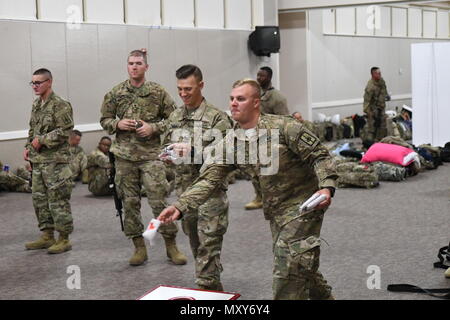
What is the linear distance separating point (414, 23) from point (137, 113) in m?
19.1

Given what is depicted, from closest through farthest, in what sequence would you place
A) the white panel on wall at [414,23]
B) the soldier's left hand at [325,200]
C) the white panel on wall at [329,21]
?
the soldier's left hand at [325,200]
the white panel on wall at [329,21]
the white panel on wall at [414,23]

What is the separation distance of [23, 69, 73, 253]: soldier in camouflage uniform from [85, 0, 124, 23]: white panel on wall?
574cm

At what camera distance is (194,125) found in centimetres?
499

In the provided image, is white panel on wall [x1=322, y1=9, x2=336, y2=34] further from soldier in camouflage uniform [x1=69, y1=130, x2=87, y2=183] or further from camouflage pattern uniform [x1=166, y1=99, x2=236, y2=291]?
camouflage pattern uniform [x1=166, y1=99, x2=236, y2=291]

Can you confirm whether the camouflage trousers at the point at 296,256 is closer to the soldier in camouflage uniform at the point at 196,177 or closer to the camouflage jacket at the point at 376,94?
the soldier in camouflage uniform at the point at 196,177

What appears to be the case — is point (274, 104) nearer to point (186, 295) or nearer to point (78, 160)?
point (78, 160)

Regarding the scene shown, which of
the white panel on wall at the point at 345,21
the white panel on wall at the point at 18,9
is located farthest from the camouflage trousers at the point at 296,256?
the white panel on wall at the point at 345,21

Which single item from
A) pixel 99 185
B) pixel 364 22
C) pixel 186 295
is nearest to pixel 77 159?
pixel 99 185

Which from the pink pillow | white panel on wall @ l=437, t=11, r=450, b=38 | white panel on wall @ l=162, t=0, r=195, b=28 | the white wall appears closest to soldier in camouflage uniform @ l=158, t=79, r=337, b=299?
the pink pillow

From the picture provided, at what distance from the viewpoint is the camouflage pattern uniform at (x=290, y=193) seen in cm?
366

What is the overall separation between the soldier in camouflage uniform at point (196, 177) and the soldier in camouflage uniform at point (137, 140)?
0.86 metres

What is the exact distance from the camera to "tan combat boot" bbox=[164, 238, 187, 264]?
6.05 m

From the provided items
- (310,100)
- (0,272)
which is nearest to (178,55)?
(310,100)

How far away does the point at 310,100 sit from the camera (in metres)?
17.5
